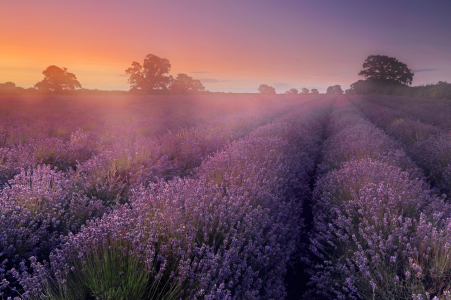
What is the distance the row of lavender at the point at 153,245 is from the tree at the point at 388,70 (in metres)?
56.1

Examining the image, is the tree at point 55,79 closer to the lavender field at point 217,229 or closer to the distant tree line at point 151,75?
the distant tree line at point 151,75

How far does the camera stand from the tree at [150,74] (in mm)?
41500

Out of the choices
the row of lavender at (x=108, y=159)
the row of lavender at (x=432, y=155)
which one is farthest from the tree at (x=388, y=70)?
the row of lavender at (x=108, y=159)

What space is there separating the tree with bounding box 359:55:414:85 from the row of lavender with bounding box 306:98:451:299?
5433cm

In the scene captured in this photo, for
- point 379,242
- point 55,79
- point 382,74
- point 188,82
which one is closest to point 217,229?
point 379,242

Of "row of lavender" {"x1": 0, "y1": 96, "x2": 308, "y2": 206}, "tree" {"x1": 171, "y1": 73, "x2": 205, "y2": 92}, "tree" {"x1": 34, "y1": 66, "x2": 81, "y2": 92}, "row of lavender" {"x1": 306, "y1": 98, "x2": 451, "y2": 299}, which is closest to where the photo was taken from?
"row of lavender" {"x1": 306, "y1": 98, "x2": 451, "y2": 299}

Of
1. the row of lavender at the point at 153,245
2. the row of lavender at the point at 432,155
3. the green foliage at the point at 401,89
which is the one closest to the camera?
the row of lavender at the point at 153,245

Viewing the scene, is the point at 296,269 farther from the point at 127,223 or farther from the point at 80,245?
the point at 80,245

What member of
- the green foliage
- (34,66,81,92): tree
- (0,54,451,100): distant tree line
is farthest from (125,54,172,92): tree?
the green foliage

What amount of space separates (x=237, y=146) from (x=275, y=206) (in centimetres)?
179

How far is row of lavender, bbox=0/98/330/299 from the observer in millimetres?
1418

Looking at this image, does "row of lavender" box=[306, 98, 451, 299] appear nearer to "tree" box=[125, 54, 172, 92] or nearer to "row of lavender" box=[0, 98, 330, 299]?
"row of lavender" box=[0, 98, 330, 299]

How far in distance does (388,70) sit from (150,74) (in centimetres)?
4582

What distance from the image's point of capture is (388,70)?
46.9m
